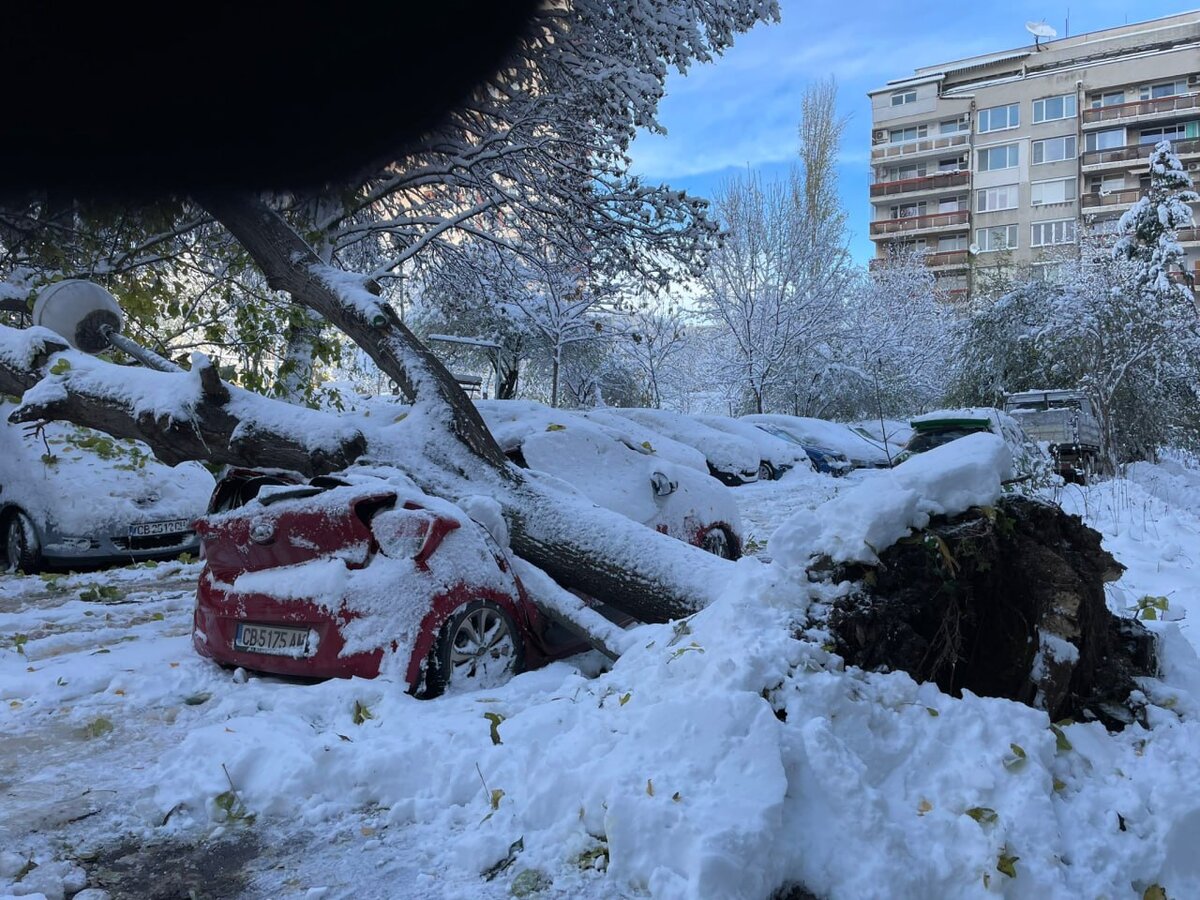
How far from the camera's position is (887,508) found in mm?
3100

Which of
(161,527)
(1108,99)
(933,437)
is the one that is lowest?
(161,527)

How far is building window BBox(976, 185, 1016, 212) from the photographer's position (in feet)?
169

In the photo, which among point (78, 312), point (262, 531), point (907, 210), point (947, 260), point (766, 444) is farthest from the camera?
point (907, 210)

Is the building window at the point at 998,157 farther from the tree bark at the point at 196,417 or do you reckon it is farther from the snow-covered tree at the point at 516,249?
the tree bark at the point at 196,417

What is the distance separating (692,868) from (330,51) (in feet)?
8.88

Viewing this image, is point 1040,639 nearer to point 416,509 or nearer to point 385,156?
point 416,509

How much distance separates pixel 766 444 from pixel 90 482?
12273 mm

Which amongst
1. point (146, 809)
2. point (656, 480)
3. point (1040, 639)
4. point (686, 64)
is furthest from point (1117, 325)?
point (146, 809)

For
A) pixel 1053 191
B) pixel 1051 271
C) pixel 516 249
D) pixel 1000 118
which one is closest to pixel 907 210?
pixel 1000 118

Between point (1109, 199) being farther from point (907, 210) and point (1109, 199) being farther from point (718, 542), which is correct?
point (718, 542)

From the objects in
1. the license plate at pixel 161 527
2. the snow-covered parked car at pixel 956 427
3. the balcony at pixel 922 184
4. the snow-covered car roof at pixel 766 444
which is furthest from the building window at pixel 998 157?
the license plate at pixel 161 527

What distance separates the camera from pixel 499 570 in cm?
417

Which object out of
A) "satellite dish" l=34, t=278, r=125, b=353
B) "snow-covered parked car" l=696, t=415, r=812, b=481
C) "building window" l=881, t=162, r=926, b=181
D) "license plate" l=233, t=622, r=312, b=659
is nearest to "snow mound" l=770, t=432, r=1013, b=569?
"license plate" l=233, t=622, r=312, b=659

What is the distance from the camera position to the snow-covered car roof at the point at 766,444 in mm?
16703
